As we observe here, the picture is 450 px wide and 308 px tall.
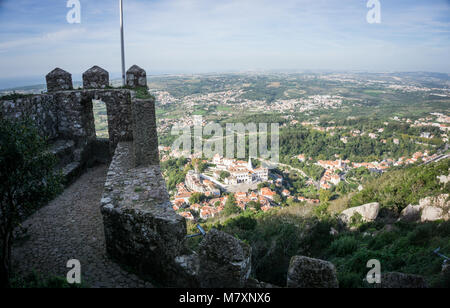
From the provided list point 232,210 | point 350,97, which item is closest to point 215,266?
point 232,210

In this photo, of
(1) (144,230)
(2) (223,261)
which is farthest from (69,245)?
(2) (223,261)

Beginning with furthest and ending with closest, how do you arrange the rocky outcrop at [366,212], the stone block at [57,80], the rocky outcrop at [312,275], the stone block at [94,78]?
1. the rocky outcrop at [366,212]
2. the stone block at [94,78]
3. the stone block at [57,80]
4. the rocky outcrop at [312,275]

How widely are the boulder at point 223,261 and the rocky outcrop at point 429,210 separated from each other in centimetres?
688

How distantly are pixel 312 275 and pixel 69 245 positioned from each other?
12.2ft

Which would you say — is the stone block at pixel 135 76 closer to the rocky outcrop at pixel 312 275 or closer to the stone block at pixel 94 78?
the stone block at pixel 94 78

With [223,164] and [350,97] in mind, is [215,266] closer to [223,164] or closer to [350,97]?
[223,164]

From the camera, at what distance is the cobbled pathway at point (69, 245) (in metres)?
3.42

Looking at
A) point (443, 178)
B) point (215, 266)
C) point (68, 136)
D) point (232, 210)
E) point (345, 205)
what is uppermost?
point (68, 136)

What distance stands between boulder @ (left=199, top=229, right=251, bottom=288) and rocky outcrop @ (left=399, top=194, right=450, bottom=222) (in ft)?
22.6

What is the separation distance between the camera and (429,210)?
714 cm

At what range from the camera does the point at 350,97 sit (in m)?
70.8

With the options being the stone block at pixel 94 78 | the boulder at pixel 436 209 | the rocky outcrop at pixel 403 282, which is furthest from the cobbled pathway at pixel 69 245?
the boulder at pixel 436 209

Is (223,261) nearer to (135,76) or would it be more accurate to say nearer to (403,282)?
(403,282)
